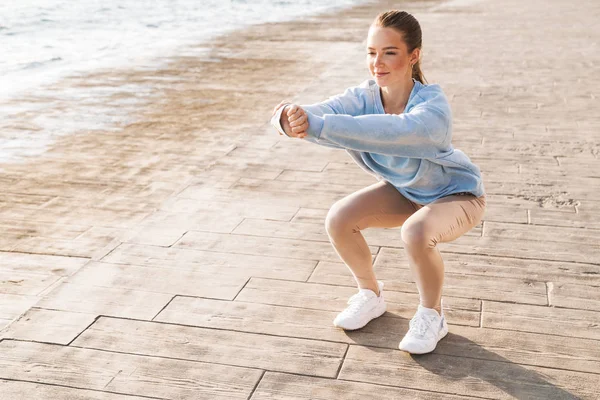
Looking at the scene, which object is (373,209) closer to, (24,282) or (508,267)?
(508,267)

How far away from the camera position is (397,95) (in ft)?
9.70

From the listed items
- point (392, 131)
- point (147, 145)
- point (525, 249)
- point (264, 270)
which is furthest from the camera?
point (147, 145)

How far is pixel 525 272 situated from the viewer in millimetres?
3629

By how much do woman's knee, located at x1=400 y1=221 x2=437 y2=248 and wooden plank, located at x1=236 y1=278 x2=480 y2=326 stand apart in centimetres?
51

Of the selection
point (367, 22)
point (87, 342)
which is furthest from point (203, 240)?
point (367, 22)

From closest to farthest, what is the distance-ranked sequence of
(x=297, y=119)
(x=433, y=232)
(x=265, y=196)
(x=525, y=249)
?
1. (x=297, y=119)
2. (x=433, y=232)
3. (x=525, y=249)
4. (x=265, y=196)

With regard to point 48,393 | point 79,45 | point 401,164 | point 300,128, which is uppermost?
point 300,128

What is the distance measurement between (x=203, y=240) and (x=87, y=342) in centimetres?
114

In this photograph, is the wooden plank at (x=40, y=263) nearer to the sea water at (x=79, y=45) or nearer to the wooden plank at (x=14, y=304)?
the wooden plank at (x=14, y=304)

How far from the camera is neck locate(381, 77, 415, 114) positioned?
2.94 meters

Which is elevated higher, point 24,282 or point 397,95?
point 397,95

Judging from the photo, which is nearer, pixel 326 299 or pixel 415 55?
pixel 415 55

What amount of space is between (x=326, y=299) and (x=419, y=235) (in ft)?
2.38

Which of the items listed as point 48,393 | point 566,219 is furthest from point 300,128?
point 566,219
